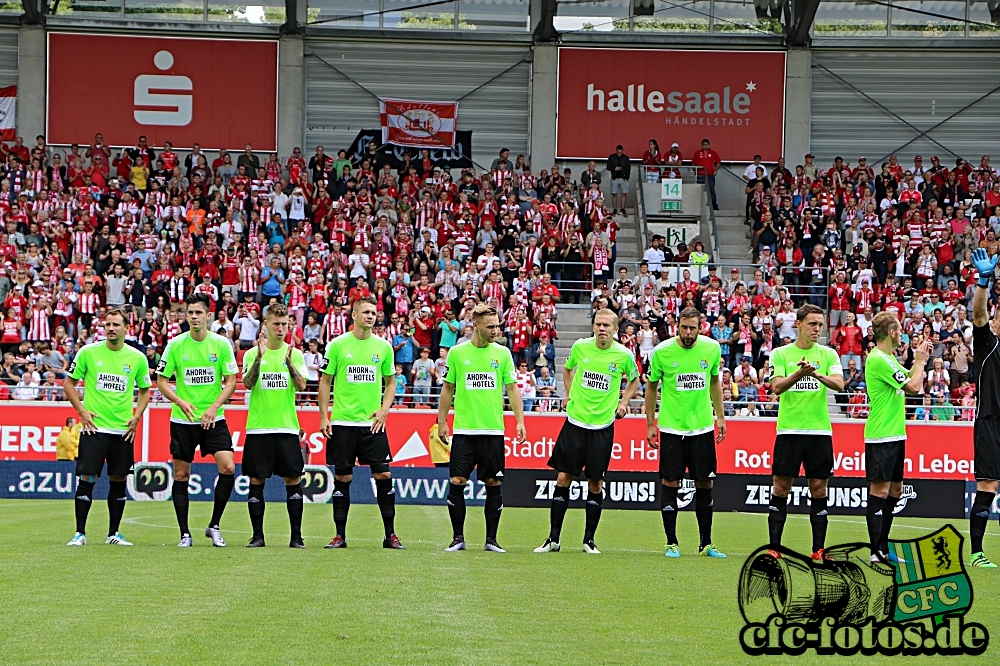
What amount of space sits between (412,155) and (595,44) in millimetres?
6370

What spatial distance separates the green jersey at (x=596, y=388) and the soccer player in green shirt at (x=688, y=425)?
364 millimetres

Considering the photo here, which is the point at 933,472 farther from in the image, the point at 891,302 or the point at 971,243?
the point at 971,243

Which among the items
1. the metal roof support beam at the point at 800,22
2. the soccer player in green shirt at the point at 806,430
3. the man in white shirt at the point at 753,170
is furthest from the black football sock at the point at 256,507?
the metal roof support beam at the point at 800,22

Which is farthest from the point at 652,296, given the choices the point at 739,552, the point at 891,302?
the point at 739,552

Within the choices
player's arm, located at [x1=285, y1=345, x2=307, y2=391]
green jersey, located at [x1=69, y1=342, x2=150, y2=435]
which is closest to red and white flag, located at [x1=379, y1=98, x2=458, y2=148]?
green jersey, located at [x1=69, y1=342, x2=150, y2=435]

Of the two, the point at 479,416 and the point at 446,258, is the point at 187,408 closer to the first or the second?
the point at 479,416

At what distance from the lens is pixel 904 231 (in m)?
33.6

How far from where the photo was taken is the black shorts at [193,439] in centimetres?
1291

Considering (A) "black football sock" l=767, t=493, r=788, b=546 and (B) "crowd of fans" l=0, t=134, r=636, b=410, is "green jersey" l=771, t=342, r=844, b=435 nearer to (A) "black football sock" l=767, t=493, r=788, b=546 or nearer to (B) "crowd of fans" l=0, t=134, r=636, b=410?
(A) "black football sock" l=767, t=493, r=788, b=546

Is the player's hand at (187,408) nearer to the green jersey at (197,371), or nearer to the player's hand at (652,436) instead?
the green jersey at (197,371)

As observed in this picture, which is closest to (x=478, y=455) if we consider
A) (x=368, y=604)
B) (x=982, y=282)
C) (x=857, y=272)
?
(x=368, y=604)

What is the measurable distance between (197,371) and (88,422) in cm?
115

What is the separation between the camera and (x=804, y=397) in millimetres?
12242

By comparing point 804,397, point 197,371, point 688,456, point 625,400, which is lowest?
point 688,456
